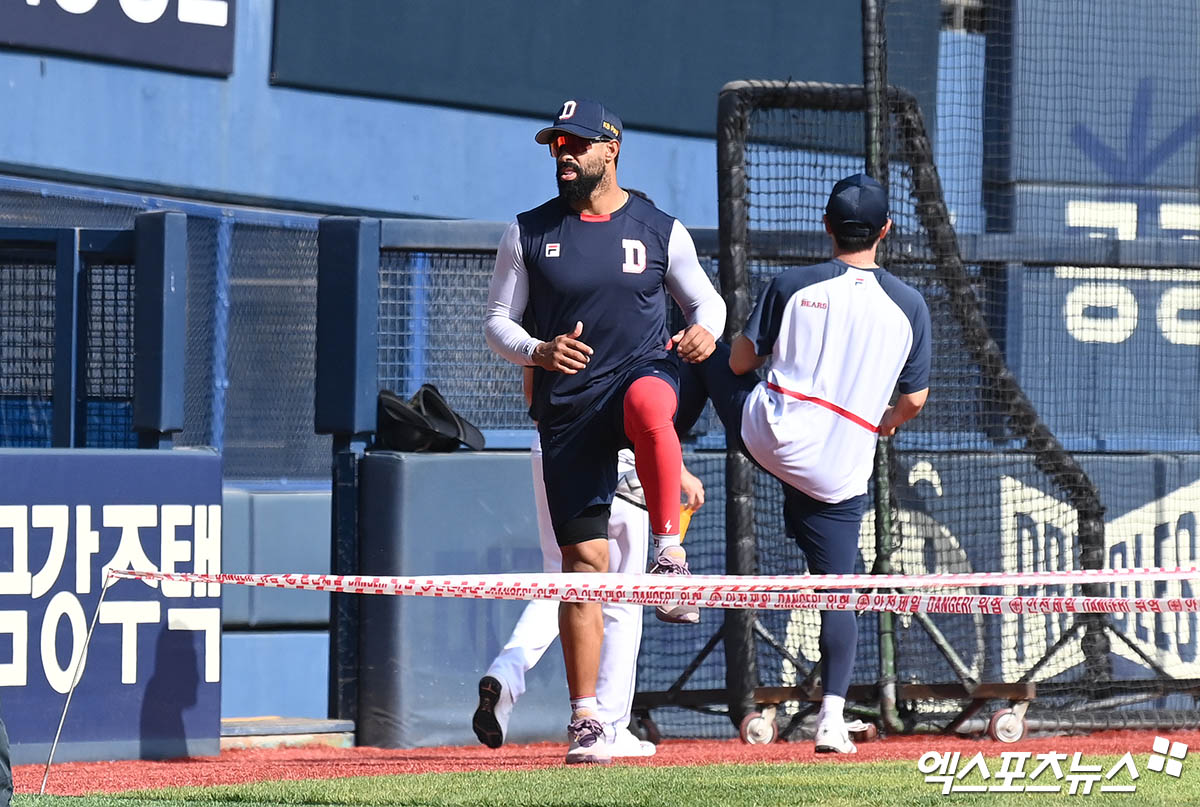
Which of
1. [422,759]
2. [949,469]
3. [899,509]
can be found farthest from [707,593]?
[949,469]

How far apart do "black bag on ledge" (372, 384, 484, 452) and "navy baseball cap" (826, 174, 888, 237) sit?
6.47 feet

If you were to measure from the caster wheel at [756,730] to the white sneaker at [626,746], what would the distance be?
3.01ft

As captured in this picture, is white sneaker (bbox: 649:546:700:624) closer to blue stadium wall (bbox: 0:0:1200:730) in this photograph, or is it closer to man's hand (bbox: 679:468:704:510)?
man's hand (bbox: 679:468:704:510)

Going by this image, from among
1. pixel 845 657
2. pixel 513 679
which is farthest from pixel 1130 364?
pixel 513 679

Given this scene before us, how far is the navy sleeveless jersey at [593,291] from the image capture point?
5.88 meters

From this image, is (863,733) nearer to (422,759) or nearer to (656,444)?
(422,759)

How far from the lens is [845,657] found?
6.42 m

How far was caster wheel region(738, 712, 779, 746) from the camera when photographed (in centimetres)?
754

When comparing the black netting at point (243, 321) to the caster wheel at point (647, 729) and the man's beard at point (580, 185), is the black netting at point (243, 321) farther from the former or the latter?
the man's beard at point (580, 185)

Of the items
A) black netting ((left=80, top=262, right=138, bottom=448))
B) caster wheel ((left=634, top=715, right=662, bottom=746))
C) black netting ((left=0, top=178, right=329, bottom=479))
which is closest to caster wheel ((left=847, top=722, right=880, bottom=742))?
caster wheel ((left=634, top=715, right=662, bottom=746))

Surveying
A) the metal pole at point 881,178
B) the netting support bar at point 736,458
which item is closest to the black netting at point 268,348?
the netting support bar at point 736,458

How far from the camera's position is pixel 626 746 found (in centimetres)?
661

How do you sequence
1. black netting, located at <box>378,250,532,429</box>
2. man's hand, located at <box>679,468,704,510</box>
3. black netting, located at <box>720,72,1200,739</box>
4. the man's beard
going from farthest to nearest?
black netting, located at <box>720,72,1200,739</box>, black netting, located at <box>378,250,532,429</box>, man's hand, located at <box>679,468,704,510</box>, the man's beard

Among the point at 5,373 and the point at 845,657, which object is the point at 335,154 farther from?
the point at 845,657
